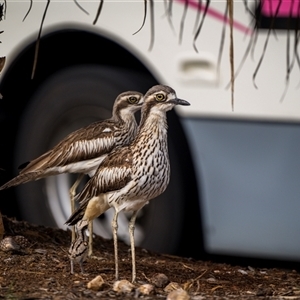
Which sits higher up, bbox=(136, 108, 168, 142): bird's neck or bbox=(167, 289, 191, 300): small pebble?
bbox=(136, 108, 168, 142): bird's neck

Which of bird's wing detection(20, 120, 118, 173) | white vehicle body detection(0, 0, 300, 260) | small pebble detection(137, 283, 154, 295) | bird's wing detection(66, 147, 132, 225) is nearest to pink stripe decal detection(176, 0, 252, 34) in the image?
white vehicle body detection(0, 0, 300, 260)

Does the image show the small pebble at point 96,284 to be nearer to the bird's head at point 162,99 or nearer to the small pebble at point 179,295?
the small pebble at point 179,295

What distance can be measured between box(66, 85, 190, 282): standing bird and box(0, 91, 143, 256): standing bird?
724mm

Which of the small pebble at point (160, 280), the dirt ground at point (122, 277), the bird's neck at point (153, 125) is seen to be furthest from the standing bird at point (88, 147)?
the small pebble at point (160, 280)

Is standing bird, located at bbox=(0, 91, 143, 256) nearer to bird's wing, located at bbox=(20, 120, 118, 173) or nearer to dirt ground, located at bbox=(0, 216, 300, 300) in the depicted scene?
bird's wing, located at bbox=(20, 120, 118, 173)

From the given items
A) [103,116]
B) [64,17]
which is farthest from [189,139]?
[64,17]

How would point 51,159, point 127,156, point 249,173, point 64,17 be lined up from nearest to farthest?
point 127,156
point 51,159
point 249,173
point 64,17

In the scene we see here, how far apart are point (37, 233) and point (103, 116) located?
1.54 metres

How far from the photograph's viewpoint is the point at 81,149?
269 inches

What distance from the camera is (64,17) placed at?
8039 millimetres

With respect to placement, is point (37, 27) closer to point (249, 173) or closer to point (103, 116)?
point (103, 116)

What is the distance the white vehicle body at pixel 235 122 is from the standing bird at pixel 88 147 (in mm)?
652

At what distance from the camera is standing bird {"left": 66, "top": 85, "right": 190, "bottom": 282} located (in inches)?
226

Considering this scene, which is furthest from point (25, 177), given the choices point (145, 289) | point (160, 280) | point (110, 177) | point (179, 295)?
point (179, 295)
